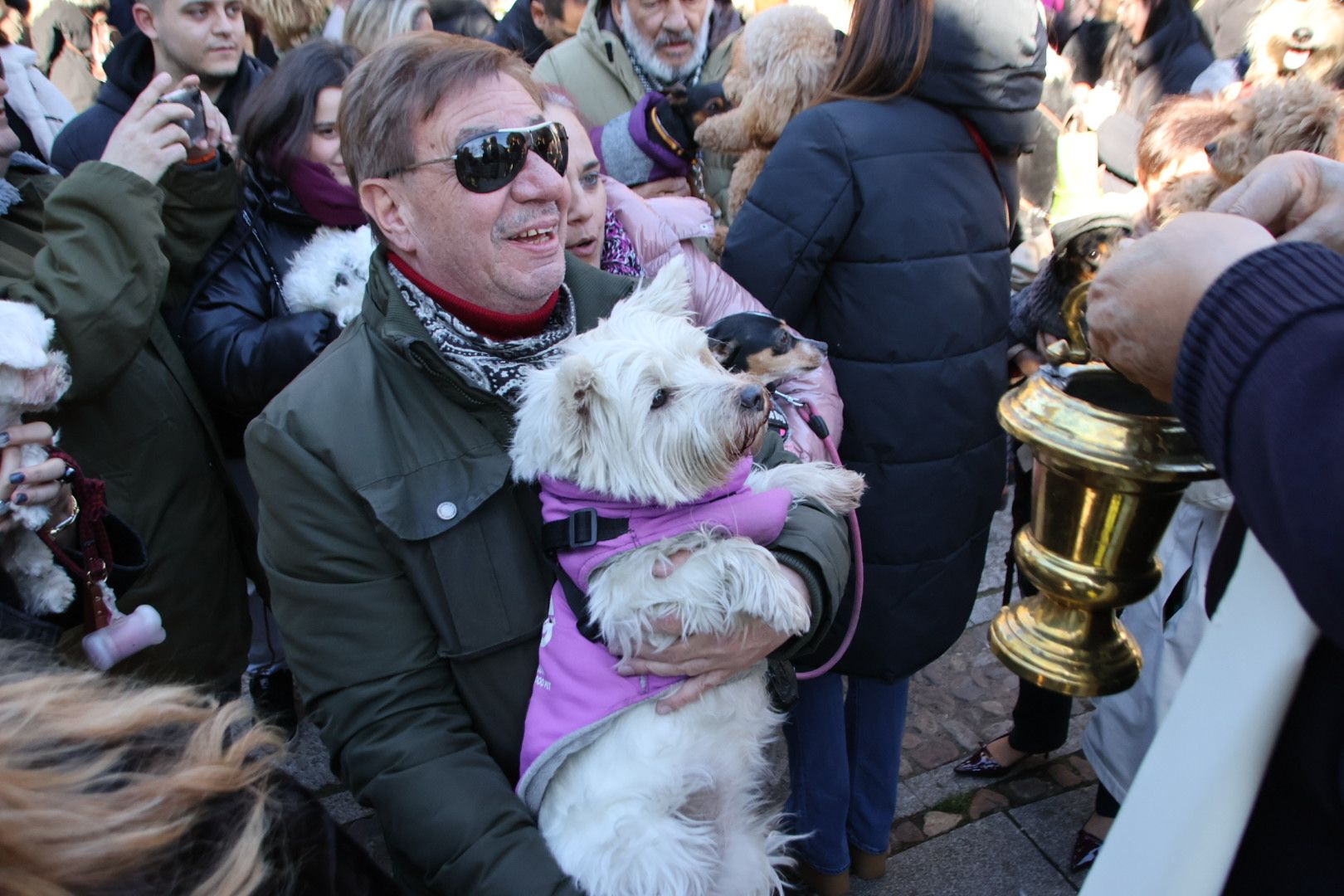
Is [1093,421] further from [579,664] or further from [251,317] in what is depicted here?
[251,317]

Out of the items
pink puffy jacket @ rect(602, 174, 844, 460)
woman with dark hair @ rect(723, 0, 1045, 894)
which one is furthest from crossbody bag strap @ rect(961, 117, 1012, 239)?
pink puffy jacket @ rect(602, 174, 844, 460)

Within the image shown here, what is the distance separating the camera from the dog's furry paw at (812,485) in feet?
7.16

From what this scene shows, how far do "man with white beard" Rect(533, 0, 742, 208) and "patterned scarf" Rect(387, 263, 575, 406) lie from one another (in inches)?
114

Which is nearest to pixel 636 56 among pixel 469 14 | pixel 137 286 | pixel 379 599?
pixel 469 14

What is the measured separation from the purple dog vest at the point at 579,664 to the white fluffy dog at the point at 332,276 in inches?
63.5

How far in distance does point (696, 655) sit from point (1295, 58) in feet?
14.4

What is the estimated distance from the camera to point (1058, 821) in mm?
3490

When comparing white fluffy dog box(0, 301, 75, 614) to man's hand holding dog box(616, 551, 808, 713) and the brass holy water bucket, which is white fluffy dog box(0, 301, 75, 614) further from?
the brass holy water bucket

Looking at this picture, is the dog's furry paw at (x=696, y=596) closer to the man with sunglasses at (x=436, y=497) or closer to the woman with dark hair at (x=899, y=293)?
the man with sunglasses at (x=436, y=497)


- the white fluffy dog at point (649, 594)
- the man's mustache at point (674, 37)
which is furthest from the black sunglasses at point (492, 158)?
the man's mustache at point (674, 37)

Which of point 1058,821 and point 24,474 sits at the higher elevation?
point 24,474

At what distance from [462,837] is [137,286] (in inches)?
76.8

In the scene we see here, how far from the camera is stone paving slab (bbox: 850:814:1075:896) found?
127 inches

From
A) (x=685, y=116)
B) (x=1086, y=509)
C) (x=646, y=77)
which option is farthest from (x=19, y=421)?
(x=646, y=77)
